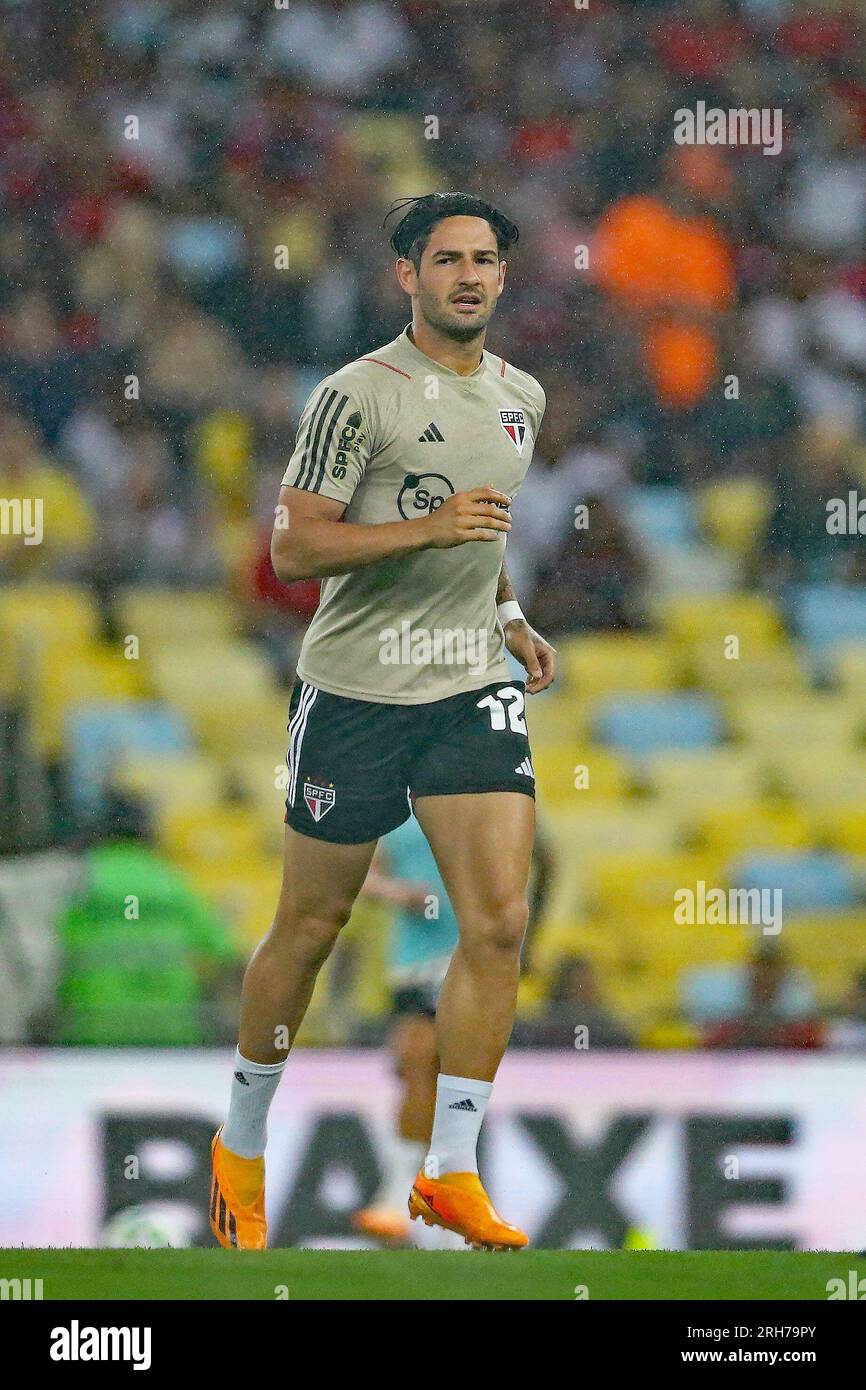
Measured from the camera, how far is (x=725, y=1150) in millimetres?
5727

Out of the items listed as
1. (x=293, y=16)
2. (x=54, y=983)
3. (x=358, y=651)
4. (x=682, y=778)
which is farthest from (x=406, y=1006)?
(x=293, y=16)

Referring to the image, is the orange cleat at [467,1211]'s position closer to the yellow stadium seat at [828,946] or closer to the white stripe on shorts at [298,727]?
the white stripe on shorts at [298,727]

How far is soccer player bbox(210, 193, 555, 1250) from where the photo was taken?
4.11 metres

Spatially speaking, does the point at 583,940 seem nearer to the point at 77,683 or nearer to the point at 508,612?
the point at 77,683

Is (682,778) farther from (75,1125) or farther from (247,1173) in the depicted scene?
(247,1173)

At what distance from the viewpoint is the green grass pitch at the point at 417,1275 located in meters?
4.14

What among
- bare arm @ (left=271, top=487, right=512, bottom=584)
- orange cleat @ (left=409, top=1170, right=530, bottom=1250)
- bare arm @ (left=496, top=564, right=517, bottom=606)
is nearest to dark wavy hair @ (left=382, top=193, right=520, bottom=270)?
bare arm @ (left=271, top=487, right=512, bottom=584)

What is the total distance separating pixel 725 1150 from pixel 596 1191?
36 cm

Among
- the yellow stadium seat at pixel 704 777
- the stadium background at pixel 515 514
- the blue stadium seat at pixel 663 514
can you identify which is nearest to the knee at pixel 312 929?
the stadium background at pixel 515 514

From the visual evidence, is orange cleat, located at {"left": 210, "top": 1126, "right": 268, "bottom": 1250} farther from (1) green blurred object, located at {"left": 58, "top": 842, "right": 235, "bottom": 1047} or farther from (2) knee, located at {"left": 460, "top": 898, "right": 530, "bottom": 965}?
(1) green blurred object, located at {"left": 58, "top": 842, "right": 235, "bottom": 1047}

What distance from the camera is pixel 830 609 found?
894 centimetres

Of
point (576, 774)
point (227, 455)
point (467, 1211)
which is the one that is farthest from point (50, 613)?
point (467, 1211)

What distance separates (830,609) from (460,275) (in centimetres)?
499

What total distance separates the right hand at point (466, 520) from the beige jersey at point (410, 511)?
18 centimetres
